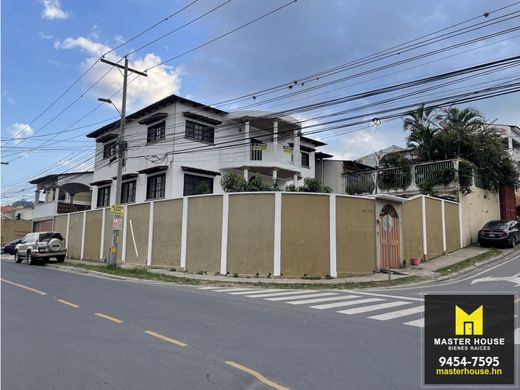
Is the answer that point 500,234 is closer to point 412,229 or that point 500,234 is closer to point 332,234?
point 412,229

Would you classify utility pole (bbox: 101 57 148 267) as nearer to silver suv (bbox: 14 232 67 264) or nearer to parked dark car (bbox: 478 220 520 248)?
silver suv (bbox: 14 232 67 264)

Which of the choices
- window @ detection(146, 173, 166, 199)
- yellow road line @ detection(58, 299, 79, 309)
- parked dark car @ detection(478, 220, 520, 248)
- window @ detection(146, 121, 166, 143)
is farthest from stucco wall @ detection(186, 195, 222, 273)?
parked dark car @ detection(478, 220, 520, 248)

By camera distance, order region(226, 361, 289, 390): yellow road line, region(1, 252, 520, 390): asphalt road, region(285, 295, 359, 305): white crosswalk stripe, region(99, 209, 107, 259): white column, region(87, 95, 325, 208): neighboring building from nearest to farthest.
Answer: region(226, 361, 289, 390): yellow road line, region(1, 252, 520, 390): asphalt road, region(285, 295, 359, 305): white crosswalk stripe, region(87, 95, 325, 208): neighboring building, region(99, 209, 107, 259): white column

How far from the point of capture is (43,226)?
39375 millimetres

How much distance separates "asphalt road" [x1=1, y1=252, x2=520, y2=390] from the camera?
504 cm

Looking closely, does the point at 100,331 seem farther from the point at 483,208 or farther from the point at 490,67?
the point at 483,208

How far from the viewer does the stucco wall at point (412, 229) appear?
21125mm

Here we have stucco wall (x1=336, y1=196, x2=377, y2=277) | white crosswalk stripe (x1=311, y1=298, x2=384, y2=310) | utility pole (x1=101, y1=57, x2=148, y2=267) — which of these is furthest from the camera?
utility pole (x1=101, y1=57, x2=148, y2=267)

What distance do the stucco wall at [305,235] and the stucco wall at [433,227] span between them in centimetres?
765

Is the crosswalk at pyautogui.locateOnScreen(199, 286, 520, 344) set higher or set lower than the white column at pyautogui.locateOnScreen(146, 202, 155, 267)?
lower

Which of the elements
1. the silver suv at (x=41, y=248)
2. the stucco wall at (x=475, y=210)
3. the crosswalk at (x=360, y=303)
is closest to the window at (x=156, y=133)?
the silver suv at (x=41, y=248)

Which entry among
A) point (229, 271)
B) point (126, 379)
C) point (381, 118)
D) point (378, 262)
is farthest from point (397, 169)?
point (126, 379)

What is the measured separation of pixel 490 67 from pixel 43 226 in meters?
38.6

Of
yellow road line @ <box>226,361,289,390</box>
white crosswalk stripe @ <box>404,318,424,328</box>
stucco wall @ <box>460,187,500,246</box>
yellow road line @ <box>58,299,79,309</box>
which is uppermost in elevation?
stucco wall @ <box>460,187,500,246</box>
